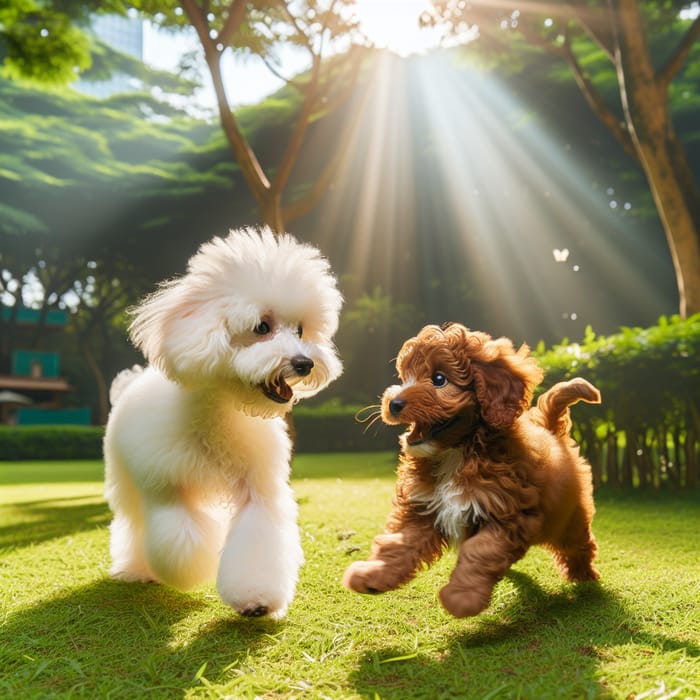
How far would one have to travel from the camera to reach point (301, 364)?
10.1 ft

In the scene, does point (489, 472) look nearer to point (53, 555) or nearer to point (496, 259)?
point (53, 555)

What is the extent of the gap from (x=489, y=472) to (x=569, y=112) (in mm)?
19458

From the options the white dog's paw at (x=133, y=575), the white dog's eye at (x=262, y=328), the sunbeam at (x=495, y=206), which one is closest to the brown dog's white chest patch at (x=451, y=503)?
the white dog's eye at (x=262, y=328)

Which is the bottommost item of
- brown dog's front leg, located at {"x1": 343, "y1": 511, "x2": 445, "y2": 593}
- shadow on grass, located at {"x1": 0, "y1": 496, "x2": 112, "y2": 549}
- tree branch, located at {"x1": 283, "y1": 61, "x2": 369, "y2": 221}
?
shadow on grass, located at {"x1": 0, "y1": 496, "x2": 112, "y2": 549}

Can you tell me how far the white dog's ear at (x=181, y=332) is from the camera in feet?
10.2

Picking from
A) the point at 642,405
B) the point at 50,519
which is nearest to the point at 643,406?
the point at 642,405

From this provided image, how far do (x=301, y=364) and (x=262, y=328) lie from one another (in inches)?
11.0

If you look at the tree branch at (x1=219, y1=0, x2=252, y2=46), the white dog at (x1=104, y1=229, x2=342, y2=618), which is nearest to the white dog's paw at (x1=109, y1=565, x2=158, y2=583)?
the white dog at (x1=104, y1=229, x2=342, y2=618)

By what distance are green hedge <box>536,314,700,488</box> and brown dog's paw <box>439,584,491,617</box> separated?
469 centimetres

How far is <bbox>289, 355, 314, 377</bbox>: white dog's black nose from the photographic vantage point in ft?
10.1

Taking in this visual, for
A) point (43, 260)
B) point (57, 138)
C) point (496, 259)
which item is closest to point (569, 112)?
point (496, 259)

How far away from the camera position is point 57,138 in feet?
70.7

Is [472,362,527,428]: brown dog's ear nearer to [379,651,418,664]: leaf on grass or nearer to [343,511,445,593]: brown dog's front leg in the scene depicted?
[343,511,445,593]: brown dog's front leg

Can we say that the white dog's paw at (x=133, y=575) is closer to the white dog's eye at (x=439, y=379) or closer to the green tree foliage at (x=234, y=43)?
the white dog's eye at (x=439, y=379)
